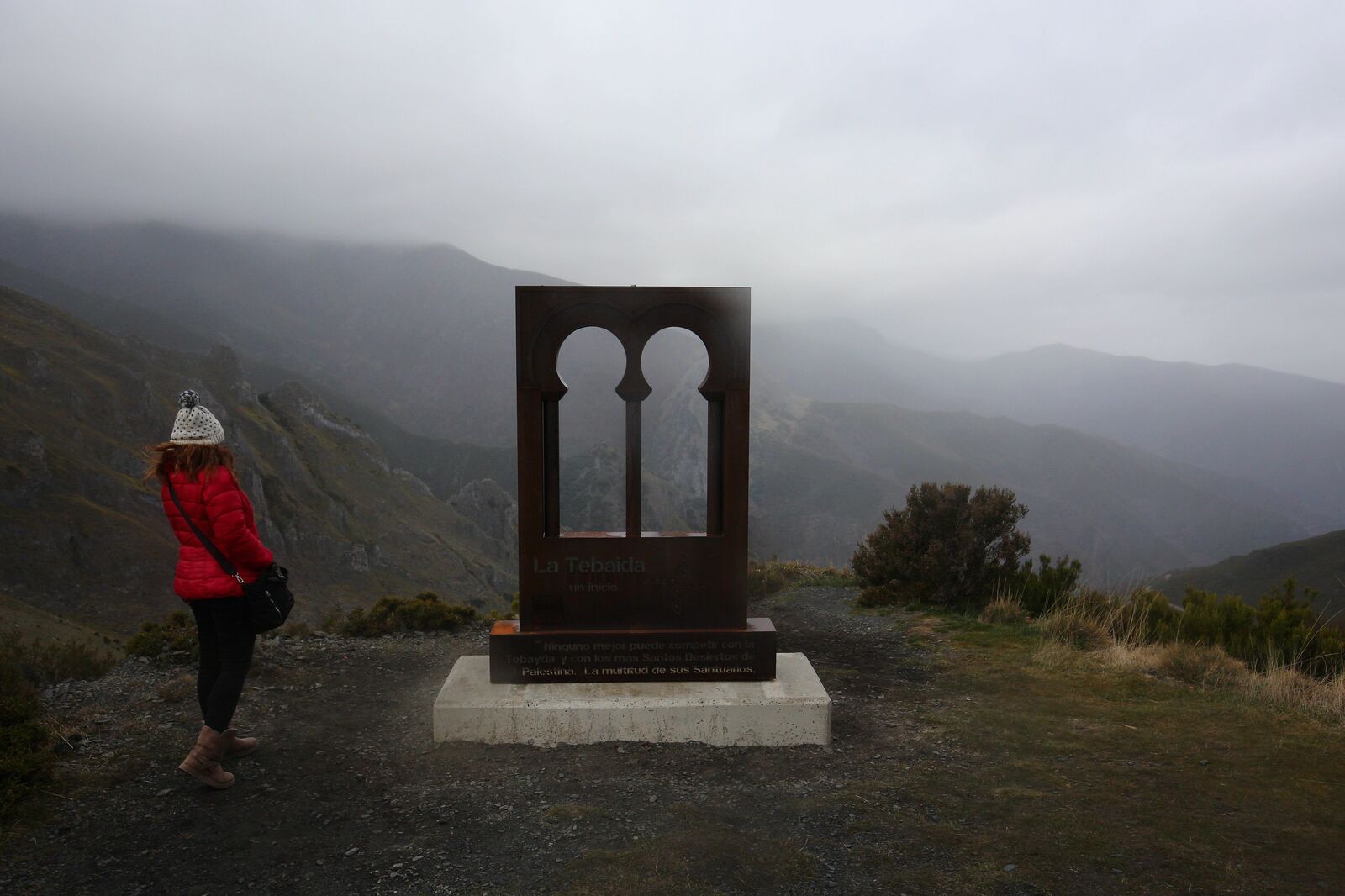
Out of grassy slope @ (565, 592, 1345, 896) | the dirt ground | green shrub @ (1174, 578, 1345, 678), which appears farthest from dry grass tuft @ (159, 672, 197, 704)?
green shrub @ (1174, 578, 1345, 678)

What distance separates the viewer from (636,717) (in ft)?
18.2

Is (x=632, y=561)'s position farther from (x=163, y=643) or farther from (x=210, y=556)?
(x=163, y=643)

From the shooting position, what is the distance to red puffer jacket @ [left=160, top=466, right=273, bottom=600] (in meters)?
4.55

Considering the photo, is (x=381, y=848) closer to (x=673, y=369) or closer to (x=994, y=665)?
(x=994, y=665)

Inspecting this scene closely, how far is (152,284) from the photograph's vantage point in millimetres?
112250

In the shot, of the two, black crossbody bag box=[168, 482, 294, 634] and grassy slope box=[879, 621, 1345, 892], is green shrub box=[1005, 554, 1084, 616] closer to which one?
grassy slope box=[879, 621, 1345, 892]

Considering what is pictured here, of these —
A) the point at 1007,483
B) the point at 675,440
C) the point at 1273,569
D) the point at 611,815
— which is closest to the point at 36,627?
the point at 611,815

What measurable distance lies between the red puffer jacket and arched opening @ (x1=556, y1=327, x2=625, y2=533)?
4163 centimetres

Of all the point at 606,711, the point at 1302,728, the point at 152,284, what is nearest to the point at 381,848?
the point at 606,711

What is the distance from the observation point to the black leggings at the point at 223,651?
4.69m

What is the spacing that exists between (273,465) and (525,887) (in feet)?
161

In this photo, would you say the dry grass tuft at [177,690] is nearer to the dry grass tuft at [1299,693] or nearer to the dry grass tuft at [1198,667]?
the dry grass tuft at [1198,667]

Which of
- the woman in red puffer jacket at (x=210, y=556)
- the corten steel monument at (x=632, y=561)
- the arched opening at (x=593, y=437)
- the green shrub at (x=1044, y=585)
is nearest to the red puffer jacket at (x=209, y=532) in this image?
the woman in red puffer jacket at (x=210, y=556)

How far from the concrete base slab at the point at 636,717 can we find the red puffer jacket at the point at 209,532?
171 centimetres
